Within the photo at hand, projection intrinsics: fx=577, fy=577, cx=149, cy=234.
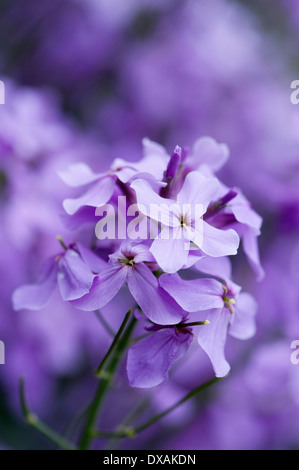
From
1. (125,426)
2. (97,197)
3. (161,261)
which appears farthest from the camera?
(125,426)

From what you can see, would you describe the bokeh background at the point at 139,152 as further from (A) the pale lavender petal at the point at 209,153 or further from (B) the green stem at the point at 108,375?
(A) the pale lavender petal at the point at 209,153

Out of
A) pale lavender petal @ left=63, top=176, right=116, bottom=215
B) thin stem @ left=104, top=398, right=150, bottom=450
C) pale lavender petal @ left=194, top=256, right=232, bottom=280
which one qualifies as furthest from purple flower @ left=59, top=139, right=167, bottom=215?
thin stem @ left=104, top=398, right=150, bottom=450

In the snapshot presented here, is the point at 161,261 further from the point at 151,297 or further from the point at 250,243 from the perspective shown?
the point at 250,243

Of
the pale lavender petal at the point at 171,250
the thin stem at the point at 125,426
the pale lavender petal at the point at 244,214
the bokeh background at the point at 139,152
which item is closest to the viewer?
the pale lavender petal at the point at 171,250

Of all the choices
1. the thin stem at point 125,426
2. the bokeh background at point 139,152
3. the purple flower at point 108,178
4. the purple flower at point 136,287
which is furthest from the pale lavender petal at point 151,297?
the bokeh background at point 139,152

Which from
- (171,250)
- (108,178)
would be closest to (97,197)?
(108,178)
